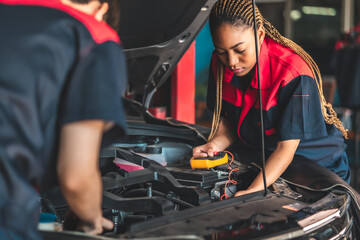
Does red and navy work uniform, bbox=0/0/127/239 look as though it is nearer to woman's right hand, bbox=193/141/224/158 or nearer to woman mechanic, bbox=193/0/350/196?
woman mechanic, bbox=193/0/350/196

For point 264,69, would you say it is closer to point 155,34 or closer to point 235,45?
point 235,45

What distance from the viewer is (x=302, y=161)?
61.2 inches

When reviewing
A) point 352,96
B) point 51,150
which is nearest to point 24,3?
point 51,150

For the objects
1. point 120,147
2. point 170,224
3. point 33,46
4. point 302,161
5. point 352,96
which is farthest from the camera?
point 352,96

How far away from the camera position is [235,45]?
140cm

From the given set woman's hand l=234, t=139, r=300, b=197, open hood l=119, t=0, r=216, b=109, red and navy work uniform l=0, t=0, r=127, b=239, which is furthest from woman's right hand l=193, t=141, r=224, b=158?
red and navy work uniform l=0, t=0, r=127, b=239

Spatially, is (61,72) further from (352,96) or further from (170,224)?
(352,96)

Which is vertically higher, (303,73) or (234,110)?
(303,73)

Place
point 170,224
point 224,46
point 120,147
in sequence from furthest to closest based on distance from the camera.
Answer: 1. point 120,147
2. point 224,46
3. point 170,224

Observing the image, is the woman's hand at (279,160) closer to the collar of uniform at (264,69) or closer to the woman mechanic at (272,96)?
the woman mechanic at (272,96)

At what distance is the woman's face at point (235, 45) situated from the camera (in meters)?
1.40

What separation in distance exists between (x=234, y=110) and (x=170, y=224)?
2.54 feet

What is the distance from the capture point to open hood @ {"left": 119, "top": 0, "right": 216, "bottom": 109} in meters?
1.71

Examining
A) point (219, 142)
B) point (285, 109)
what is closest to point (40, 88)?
point (285, 109)
